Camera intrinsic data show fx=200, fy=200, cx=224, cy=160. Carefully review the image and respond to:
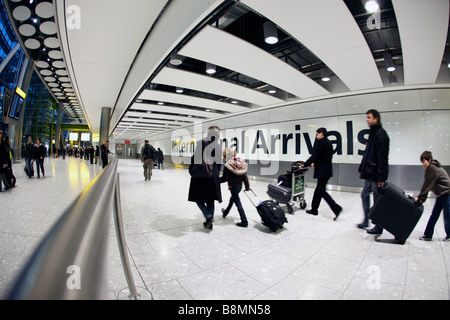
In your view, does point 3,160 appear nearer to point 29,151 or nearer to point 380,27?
point 29,151

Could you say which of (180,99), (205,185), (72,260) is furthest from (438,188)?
(180,99)

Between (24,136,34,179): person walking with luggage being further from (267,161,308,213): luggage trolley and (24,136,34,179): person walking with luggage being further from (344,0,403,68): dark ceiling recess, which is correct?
(344,0,403,68): dark ceiling recess

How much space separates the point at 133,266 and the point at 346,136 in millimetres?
8983

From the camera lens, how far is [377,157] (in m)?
3.43

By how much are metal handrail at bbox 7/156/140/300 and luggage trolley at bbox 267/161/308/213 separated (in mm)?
4482

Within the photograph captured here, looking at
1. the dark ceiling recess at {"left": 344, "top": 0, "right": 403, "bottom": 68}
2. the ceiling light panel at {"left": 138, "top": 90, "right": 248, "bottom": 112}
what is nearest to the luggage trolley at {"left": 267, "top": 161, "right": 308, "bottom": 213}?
the dark ceiling recess at {"left": 344, "top": 0, "right": 403, "bottom": 68}

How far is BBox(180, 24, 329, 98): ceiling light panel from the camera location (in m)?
4.49

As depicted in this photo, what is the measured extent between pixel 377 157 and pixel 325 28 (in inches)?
110

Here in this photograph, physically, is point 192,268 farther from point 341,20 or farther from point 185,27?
point 341,20

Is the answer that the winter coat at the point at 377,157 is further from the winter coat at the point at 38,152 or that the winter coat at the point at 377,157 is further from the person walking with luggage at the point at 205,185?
the winter coat at the point at 38,152

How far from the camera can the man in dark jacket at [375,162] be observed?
11.0 ft

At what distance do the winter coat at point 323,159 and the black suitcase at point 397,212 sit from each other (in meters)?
1.29

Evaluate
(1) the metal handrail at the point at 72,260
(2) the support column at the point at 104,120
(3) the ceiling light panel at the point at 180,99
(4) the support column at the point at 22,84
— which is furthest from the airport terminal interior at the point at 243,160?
(4) the support column at the point at 22,84
